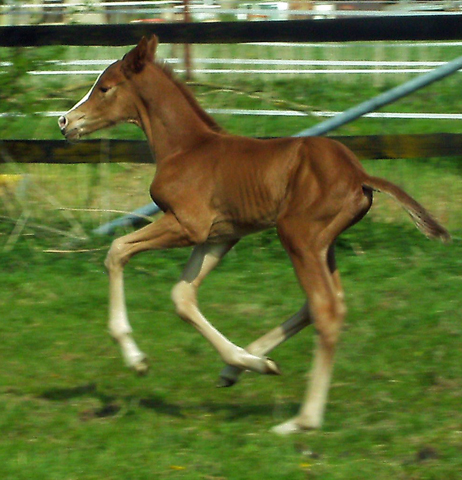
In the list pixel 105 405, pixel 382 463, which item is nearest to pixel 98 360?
pixel 105 405

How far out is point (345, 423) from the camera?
4094 mm

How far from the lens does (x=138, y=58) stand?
4.71m

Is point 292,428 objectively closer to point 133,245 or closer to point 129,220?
point 133,245

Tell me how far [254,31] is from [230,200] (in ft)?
8.07

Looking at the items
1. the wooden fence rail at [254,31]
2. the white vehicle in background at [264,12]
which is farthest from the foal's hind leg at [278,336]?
the white vehicle in background at [264,12]

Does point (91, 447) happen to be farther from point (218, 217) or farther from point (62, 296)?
point (62, 296)

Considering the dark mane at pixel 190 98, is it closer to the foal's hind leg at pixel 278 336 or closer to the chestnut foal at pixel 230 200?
the chestnut foal at pixel 230 200

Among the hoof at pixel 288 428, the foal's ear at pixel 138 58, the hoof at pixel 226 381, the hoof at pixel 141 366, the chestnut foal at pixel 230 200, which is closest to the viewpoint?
the hoof at pixel 288 428

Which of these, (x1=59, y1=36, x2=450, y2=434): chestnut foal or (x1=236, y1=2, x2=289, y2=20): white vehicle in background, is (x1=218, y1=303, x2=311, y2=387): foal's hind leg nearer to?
(x1=59, y1=36, x2=450, y2=434): chestnut foal

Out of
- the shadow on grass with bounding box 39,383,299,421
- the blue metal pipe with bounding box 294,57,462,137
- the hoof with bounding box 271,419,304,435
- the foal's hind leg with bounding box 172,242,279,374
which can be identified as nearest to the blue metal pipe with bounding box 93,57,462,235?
the blue metal pipe with bounding box 294,57,462,137

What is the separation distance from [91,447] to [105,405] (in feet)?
1.68

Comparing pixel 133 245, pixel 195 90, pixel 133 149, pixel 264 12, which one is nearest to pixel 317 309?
pixel 133 245

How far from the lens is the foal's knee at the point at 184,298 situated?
172 inches

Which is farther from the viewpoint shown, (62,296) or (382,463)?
(62,296)
